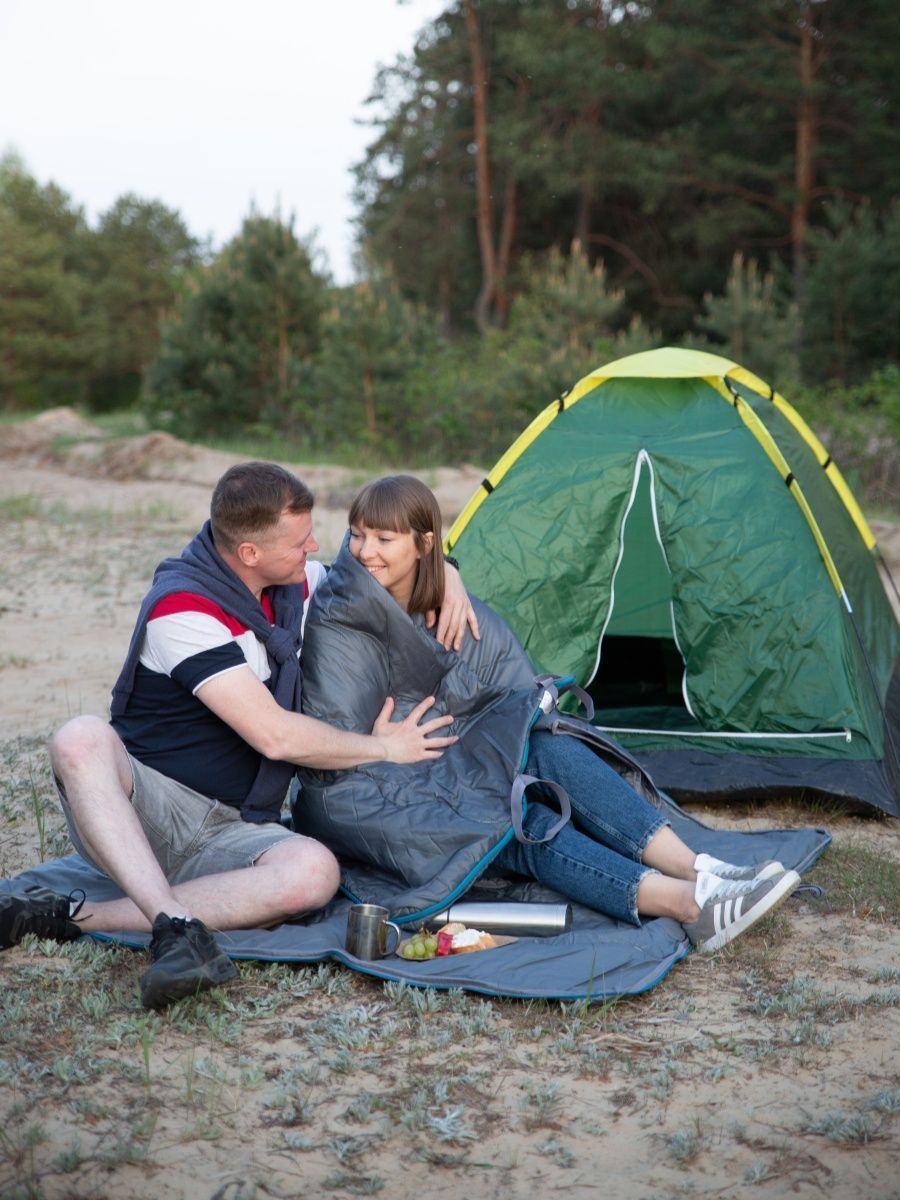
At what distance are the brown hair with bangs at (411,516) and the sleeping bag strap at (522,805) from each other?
64 cm

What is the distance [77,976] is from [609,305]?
11865mm

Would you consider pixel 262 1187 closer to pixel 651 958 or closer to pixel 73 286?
pixel 651 958

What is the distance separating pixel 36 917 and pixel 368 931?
33.5 inches

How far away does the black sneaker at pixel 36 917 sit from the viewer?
9.94ft

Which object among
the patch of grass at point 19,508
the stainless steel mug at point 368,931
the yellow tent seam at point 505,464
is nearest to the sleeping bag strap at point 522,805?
the stainless steel mug at point 368,931

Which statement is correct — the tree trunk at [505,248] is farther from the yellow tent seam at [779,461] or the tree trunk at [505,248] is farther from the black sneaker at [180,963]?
the black sneaker at [180,963]

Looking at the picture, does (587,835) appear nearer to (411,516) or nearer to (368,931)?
(368,931)

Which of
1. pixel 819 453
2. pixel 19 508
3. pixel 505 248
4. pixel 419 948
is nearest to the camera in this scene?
pixel 419 948

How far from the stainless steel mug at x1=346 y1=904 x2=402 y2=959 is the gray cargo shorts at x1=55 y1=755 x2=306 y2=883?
0.99 ft

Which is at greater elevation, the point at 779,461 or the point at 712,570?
the point at 779,461

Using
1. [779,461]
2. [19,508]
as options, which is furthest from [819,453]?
[19,508]

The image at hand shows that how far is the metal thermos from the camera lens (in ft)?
10.2

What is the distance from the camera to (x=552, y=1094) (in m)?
2.42

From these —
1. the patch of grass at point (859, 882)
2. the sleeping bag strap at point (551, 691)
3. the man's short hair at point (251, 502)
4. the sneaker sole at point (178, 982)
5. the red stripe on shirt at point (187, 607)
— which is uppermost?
the man's short hair at point (251, 502)
